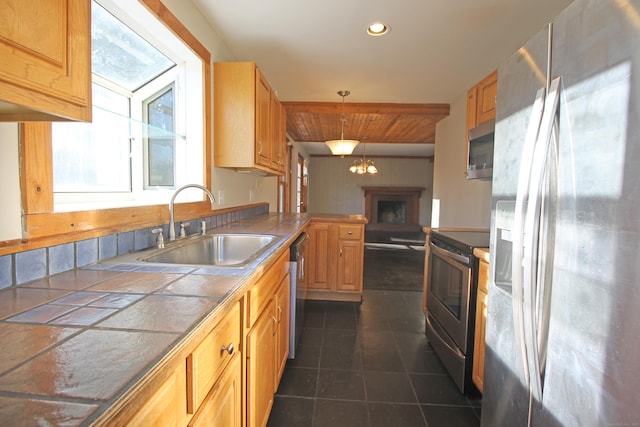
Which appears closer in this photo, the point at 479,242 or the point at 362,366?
the point at 479,242

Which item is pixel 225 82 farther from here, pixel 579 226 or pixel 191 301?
pixel 579 226

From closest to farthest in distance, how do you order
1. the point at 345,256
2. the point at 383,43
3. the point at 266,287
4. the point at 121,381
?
1. the point at 121,381
2. the point at 266,287
3. the point at 383,43
4. the point at 345,256

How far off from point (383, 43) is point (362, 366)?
2391 mm

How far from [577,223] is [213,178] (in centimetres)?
206

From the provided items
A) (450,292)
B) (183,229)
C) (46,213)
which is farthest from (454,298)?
(46,213)

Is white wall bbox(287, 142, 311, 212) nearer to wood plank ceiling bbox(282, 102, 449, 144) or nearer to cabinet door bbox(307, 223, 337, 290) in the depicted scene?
wood plank ceiling bbox(282, 102, 449, 144)

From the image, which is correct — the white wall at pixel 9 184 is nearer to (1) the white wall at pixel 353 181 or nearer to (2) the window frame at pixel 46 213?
(2) the window frame at pixel 46 213

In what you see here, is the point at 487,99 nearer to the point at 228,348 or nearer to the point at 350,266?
the point at 350,266

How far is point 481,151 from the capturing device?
7.38ft

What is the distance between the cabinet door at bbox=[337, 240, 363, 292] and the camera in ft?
10.7

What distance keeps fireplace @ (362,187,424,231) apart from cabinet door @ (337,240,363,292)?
20.6ft

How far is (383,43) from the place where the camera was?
2.41 metres

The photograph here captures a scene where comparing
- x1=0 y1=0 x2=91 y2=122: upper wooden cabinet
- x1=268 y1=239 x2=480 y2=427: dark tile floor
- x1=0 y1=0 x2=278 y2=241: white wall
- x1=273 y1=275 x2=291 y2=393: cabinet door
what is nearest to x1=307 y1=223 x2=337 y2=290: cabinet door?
x1=268 y1=239 x2=480 y2=427: dark tile floor

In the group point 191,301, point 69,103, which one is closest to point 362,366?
point 191,301
